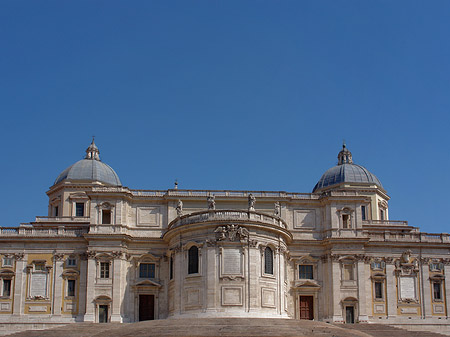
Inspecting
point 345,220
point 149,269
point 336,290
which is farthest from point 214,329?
point 345,220

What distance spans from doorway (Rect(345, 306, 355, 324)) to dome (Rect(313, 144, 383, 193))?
59.5 ft

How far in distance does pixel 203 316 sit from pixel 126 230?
13.4 metres

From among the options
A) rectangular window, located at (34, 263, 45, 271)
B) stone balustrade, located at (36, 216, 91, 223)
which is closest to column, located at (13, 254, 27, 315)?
rectangular window, located at (34, 263, 45, 271)

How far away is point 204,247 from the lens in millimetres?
57281

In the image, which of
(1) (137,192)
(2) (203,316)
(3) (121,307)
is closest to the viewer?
(2) (203,316)

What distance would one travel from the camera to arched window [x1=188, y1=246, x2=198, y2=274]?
189ft

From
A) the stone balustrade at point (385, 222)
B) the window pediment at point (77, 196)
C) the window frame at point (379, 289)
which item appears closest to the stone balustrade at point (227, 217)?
the window frame at point (379, 289)

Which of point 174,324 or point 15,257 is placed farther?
point 15,257

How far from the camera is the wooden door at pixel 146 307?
62938mm

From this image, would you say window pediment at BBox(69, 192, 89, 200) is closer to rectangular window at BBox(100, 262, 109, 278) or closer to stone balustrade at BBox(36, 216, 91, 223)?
stone balustrade at BBox(36, 216, 91, 223)

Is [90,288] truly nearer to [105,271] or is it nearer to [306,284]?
[105,271]


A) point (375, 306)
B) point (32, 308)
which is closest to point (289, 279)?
point (375, 306)

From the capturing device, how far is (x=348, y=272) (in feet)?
214

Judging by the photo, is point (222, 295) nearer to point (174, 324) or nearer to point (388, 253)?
point (174, 324)
